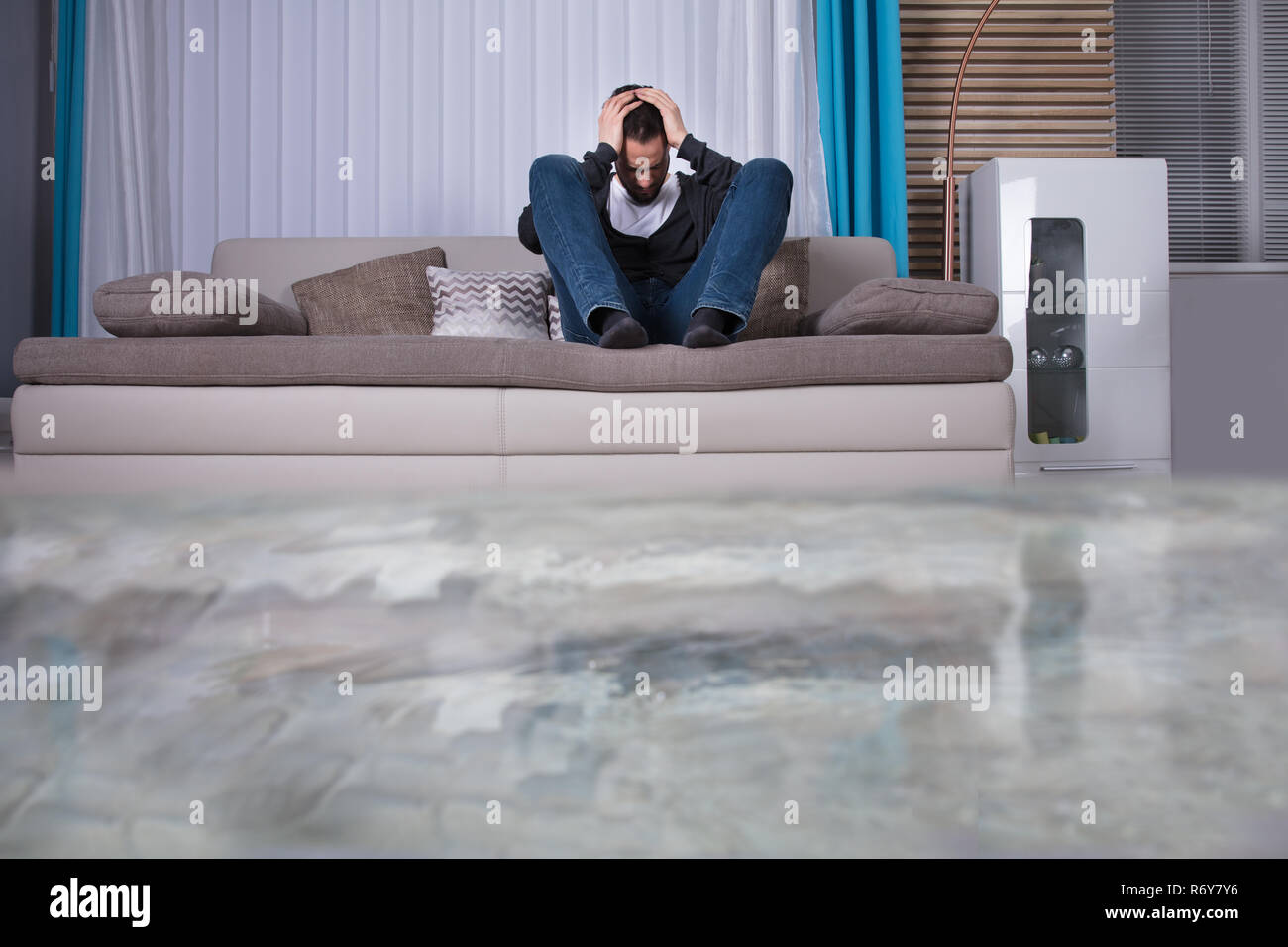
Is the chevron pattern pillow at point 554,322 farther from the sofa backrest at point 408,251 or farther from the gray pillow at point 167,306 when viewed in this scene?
the gray pillow at point 167,306

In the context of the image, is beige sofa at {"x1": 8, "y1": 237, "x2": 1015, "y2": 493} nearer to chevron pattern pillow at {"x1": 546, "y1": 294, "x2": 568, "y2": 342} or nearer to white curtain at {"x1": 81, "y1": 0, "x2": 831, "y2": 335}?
chevron pattern pillow at {"x1": 546, "y1": 294, "x2": 568, "y2": 342}

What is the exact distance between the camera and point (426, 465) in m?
1.82

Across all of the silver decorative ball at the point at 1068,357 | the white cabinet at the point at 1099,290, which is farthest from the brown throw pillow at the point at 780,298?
the silver decorative ball at the point at 1068,357

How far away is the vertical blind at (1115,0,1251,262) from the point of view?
3.62 metres

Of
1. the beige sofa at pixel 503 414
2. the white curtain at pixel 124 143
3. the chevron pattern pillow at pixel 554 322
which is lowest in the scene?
the beige sofa at pixel 503 414

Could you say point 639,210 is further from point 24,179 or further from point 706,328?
point 24,179

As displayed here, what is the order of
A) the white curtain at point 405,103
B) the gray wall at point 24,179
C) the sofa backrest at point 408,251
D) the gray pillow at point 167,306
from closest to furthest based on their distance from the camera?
the gray pillow at point 167,306 < the sofa backrest at point 408,251 < the gray wall at point 24,179 < the white curtain at point 405,103

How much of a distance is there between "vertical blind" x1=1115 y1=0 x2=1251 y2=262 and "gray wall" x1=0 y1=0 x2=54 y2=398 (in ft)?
14.2

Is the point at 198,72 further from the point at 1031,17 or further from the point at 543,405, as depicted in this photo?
the point at 1031,17

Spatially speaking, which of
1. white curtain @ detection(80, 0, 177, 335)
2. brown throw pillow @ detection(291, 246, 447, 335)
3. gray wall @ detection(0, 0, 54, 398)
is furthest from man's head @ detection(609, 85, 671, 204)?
gray wall @ detection(0, 0, 54, 398)

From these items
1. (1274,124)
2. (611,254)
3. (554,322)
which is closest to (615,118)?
(611,254)

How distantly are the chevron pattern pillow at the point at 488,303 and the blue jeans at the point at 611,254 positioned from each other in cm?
44

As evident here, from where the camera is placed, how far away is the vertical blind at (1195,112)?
362 centimetres

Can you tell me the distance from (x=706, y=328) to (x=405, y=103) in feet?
6.92
